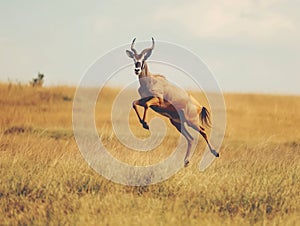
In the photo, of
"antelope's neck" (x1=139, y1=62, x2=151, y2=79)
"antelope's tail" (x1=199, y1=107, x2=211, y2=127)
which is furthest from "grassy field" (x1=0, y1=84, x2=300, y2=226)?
"antelope's neck" (x1=139, y1=62, x2=151, y2=79)

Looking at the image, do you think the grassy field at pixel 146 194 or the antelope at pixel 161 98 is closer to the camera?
the grassy field at pixel 146 194

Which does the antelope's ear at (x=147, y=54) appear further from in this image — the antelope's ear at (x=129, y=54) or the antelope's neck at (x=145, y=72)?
the antelope's ear at (x=129, y=54)

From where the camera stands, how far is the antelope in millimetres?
6102

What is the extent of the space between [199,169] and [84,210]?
95.8 inches

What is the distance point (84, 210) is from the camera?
5.58 m

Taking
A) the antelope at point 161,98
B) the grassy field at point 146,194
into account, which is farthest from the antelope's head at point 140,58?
the grassy field at point 146,194

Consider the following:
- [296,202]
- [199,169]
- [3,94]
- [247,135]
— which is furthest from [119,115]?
[296,202]

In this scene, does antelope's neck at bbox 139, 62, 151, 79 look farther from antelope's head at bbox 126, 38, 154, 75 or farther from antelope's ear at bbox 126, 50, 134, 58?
antelope's ear at bbox 126, 50, 134, 58

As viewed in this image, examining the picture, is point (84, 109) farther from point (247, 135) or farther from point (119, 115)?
point (247, 135)

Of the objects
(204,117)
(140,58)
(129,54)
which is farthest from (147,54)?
(204,117)

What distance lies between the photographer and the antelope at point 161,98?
20.0 ft

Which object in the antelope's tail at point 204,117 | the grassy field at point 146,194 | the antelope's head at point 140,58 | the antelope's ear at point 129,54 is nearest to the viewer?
the grassy field at point 146,194

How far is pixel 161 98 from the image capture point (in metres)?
6.25

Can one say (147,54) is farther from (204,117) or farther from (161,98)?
(204,117)
